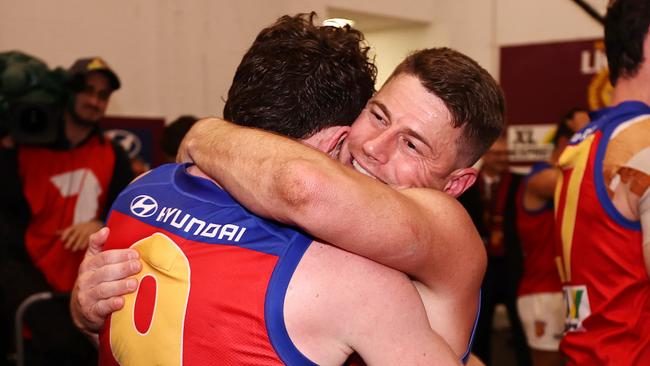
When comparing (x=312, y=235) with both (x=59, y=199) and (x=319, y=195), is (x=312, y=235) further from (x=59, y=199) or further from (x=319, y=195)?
(x=59, y=199)

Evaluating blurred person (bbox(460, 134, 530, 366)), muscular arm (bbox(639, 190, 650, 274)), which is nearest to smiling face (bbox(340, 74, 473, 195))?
muscular arm (bbox(639, 190, 650, 274))

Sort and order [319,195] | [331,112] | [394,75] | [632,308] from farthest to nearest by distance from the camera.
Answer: [632,308]
[394,75]
[331,112]
[319,195]

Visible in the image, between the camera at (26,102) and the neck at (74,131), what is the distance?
13 centimetres

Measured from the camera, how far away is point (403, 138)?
1530mm

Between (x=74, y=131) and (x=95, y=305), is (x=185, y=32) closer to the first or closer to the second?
(x=74, y=131)

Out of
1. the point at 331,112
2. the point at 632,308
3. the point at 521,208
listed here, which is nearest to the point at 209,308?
the point at 331,112

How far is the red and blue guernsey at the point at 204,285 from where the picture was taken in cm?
118

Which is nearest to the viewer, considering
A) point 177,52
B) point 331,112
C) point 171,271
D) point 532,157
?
point 171,271

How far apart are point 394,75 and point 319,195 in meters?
0.56

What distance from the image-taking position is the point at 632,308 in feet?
6.73

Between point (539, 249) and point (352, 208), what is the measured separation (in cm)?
341

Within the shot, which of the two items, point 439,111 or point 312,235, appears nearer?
point 312,235

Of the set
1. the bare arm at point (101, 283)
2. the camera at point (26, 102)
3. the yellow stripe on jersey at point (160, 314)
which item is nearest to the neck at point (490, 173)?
the camera at point (26, 102)

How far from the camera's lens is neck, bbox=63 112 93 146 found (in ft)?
12.1
